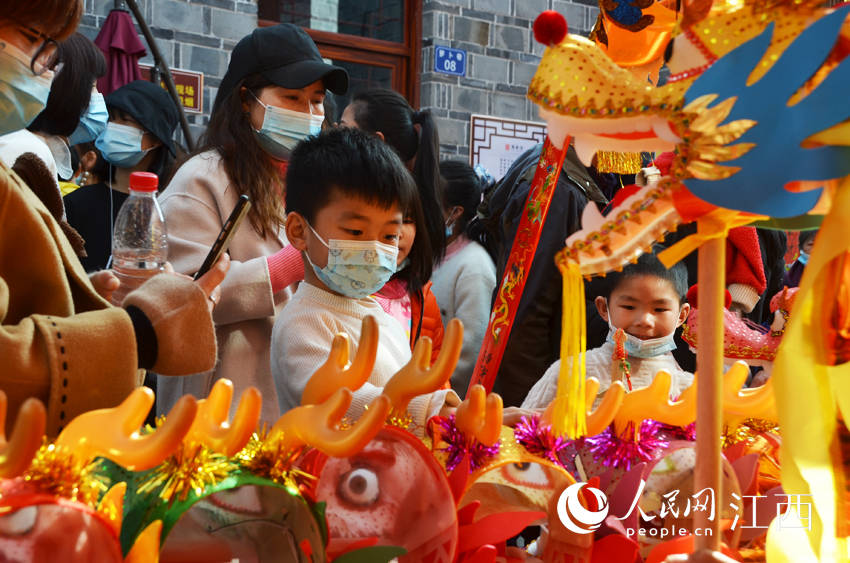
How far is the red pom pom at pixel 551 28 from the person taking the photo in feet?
2.66

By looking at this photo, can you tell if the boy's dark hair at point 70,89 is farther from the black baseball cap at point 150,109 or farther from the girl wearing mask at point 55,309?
the girl wearing mask at point 55,309

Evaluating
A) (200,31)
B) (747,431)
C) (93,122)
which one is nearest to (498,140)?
(200,31)

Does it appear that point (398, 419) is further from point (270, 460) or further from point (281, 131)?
point (281, 131)

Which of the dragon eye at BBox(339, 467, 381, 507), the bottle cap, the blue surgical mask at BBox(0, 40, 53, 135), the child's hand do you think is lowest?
the dragon eye at BBox(339, 467, 381, 507)

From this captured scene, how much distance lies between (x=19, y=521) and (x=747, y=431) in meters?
0.81

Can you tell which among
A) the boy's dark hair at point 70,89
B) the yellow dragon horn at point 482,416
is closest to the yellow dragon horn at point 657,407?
the yellow dragon horn at point 482,416

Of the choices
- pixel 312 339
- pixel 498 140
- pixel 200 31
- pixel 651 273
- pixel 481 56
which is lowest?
pixel 312 339

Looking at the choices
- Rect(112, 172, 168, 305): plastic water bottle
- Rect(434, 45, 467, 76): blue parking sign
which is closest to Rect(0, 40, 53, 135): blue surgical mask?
Rect(112, 172, 168, 305): plastic water bottle

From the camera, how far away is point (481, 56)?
5.62 meters

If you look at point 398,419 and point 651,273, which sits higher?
point 651,273

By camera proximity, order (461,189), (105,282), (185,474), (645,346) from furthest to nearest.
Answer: (461,189) < (645,346) < (105,282) < (185,474)

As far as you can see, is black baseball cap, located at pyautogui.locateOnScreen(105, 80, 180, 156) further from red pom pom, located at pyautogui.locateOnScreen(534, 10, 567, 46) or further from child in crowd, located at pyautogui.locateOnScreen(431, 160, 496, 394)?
red pom pom, located at pyautogui.locateOnScreen(534, 10, 567, 46)

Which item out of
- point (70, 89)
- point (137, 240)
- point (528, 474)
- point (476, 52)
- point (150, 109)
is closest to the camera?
point (528, 474)

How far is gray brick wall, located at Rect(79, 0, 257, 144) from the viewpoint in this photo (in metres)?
4.59
